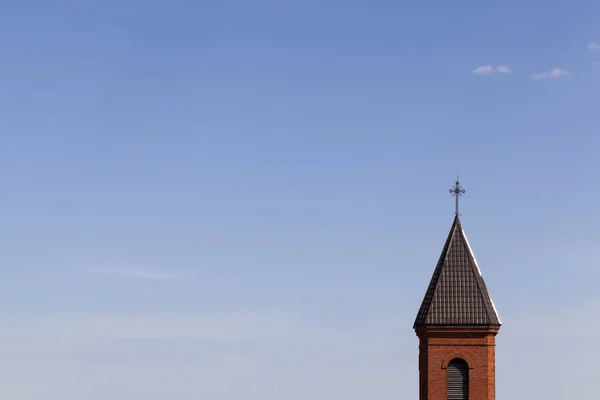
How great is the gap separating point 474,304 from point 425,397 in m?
4.17

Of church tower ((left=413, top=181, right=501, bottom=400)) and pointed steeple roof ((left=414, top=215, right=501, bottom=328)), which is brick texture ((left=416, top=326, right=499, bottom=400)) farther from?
pointed steeple roof ((left=414, top=215, right=501, bottom=328))

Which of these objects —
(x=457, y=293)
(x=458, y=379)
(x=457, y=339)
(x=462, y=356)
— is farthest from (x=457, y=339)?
(x=457, y=293)

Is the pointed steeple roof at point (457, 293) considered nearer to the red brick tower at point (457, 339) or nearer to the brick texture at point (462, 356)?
the red brick tower at point (457, 339)

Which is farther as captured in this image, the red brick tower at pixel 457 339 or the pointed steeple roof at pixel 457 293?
the pointed steeple roof at pixel 457 293

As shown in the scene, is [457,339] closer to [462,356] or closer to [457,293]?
[462,356]

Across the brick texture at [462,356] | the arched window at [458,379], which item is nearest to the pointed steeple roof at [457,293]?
the brick texture at [462,356]

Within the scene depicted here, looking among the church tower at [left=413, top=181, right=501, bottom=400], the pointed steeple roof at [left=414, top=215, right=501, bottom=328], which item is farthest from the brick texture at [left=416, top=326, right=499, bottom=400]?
the pointed steeple roof at [left=414, top=215, right=501, bottom=328]

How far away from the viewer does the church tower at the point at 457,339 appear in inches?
1423

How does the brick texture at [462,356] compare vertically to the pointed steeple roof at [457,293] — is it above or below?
below

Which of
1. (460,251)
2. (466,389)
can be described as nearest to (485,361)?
(466,389)

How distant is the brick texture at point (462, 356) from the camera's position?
36062 mm

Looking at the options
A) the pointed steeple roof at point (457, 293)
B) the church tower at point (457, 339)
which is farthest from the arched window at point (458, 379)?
the pointed steeple roof at point (457, 293)

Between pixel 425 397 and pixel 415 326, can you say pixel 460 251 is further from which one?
pixel 425 397

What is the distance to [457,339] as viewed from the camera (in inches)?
1442
